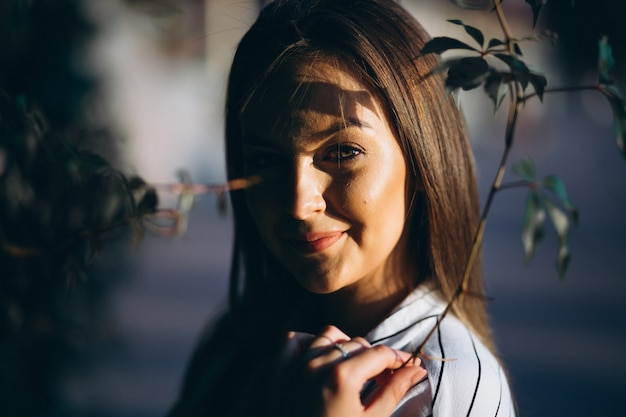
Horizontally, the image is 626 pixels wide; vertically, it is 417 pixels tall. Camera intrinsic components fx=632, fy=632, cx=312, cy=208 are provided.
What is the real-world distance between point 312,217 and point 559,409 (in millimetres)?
3029

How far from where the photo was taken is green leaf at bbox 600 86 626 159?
0.73m

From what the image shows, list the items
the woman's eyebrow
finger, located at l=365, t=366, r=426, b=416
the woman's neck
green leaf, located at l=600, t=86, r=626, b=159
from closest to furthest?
Answer: green leaf, located at l=600, t=86, r=626, b=159 < finger, located at l=365, t=366, r=426, b=416 < the woman's eyebrow < the woman's neck

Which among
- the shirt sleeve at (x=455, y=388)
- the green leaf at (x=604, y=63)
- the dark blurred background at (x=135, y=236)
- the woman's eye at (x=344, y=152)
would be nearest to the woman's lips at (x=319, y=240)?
the woman's eye at (x=344, y=152)

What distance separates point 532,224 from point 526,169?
0.07 m

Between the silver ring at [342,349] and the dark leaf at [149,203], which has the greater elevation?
the dark leaf at [149,203]

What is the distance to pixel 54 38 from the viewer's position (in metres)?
1.66

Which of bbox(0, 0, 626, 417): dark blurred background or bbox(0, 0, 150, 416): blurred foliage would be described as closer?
bbox(0, 0, 150, 416): blurred foliage

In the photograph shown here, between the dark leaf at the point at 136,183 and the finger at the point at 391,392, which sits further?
the dark leaf at the point at 136,183

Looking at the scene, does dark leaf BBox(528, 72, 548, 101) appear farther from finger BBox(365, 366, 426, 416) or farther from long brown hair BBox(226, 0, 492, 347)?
finger BBox(365, 366, 426, 416)

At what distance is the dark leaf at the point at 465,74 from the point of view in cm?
75

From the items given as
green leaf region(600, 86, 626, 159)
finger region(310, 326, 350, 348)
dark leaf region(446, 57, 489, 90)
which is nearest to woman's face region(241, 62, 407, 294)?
finger region(310, 326, 350, 348)

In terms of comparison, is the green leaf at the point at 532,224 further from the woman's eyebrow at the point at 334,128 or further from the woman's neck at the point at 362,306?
the woman's neck at the point at 362,306

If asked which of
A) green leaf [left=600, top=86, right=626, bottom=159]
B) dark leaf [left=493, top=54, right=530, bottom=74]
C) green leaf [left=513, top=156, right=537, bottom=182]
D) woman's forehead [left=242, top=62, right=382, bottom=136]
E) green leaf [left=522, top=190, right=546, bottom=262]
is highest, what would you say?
dark leaf [left=493, top=54, right=530, bottom=74]

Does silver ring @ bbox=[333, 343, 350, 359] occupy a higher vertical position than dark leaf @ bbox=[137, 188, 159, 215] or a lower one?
lower
